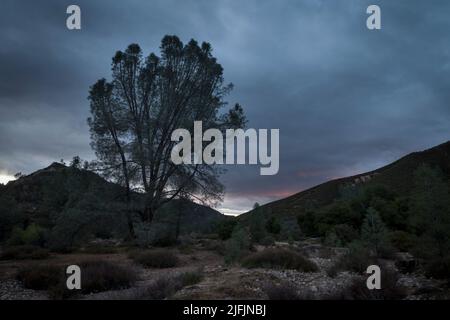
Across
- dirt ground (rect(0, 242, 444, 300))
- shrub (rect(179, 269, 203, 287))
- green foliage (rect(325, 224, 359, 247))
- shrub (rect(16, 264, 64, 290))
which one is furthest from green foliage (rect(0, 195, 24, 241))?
shrub (rect(179, 269, 203, 287))

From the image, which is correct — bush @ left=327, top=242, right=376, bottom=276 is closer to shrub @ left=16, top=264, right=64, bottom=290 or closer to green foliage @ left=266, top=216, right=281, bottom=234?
shrub @ left=16, top=264, right=64, bottom=290

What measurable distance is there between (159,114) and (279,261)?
596 inches

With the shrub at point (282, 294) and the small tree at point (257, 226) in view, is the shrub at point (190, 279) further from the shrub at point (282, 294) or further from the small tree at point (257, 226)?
the small tree at point (257, 226)

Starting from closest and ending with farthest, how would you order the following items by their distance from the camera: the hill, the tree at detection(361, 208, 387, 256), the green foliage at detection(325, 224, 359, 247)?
the tree at detection(361, 208, 387, 256), the green foliage at detection(325, 224, 359, 247), the hill

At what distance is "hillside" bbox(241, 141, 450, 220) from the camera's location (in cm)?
6644

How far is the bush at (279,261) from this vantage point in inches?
521

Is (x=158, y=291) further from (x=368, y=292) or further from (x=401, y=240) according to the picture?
(x=401, y=240)

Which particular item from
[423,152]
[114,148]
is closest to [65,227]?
[114,148]

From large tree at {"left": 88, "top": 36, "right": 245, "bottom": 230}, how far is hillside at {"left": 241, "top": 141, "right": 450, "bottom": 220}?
3586 centimetres

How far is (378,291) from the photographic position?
8.85 meters

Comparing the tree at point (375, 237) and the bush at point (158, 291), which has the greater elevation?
the tree at point (375, 237)

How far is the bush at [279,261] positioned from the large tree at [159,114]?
12.0m

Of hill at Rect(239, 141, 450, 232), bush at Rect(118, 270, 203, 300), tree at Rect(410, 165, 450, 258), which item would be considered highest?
hill at Rect(239, 141, 450, 232)

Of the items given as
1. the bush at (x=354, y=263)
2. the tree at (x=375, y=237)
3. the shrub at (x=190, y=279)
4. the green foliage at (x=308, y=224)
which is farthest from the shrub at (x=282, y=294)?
the green foliage at (x=308, y=224)
